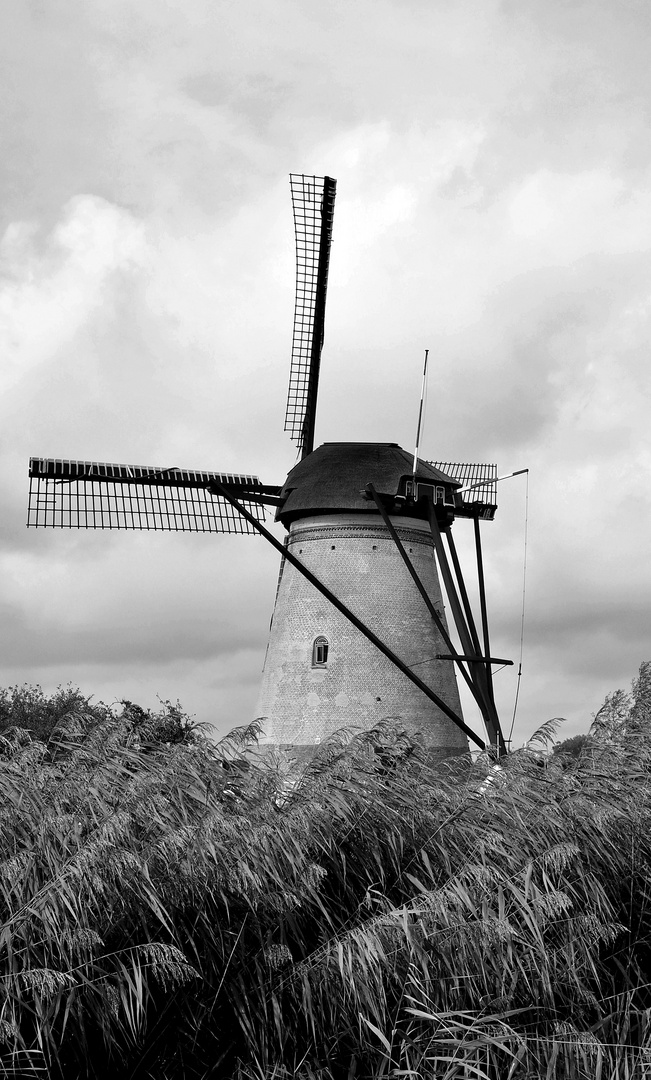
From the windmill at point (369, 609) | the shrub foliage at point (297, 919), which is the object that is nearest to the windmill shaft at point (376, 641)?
the windmill at point (369, 609)

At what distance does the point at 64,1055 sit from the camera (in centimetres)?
657

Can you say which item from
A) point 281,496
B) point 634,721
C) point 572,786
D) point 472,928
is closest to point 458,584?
point 281,496

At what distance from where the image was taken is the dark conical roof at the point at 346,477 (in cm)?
1815

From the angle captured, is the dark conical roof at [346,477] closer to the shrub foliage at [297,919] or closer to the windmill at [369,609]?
the windmill at [369,609]

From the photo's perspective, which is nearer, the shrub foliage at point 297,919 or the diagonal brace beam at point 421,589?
the shrub foliage at point 297,919

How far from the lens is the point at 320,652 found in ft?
59.7

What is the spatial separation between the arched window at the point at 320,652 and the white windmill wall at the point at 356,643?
0.20 feet


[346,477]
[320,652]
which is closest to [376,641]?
[320,652]

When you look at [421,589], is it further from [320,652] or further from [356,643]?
[320,652]

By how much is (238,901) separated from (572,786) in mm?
2642

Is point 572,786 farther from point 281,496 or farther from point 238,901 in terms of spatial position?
point 281,496

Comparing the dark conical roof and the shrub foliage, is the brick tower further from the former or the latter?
the shrub foliage

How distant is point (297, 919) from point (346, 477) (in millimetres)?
11528

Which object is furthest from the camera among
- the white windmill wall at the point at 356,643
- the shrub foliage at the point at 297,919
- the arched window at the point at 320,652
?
the arched window at the point at 320,652
